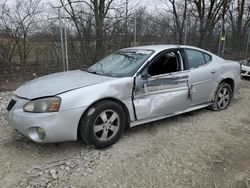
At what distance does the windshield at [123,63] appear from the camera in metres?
3.66

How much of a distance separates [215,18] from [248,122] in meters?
11.1

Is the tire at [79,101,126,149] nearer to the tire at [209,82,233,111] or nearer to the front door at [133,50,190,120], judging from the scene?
the front door at [133,50,190,120]

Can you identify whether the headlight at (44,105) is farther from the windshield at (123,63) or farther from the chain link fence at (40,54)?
the chain link fence at (40,54)

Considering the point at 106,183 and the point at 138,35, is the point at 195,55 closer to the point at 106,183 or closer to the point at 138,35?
the point at 106,183

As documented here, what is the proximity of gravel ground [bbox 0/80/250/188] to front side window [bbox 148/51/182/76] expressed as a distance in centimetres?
99

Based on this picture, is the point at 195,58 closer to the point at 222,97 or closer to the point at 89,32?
the point at 222,97

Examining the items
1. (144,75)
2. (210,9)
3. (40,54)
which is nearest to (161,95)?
(144,75)

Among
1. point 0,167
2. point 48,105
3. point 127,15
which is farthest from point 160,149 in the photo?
point 127,15

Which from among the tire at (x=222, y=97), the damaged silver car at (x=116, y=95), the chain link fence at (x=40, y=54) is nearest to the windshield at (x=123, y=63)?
the damaged silver car at (x=116, y=95)

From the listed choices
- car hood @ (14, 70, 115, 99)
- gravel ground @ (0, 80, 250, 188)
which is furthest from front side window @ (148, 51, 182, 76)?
gravel ground @ (0, 80, 250, 188)

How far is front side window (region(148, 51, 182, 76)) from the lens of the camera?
148 inches

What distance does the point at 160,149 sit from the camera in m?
3.33

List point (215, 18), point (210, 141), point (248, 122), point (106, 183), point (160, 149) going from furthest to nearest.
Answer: point (215, 18) → point (248, 122) → point (210, 141) → point (160, 149) → point (106, 183)

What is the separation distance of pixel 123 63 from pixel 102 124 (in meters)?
1.20
